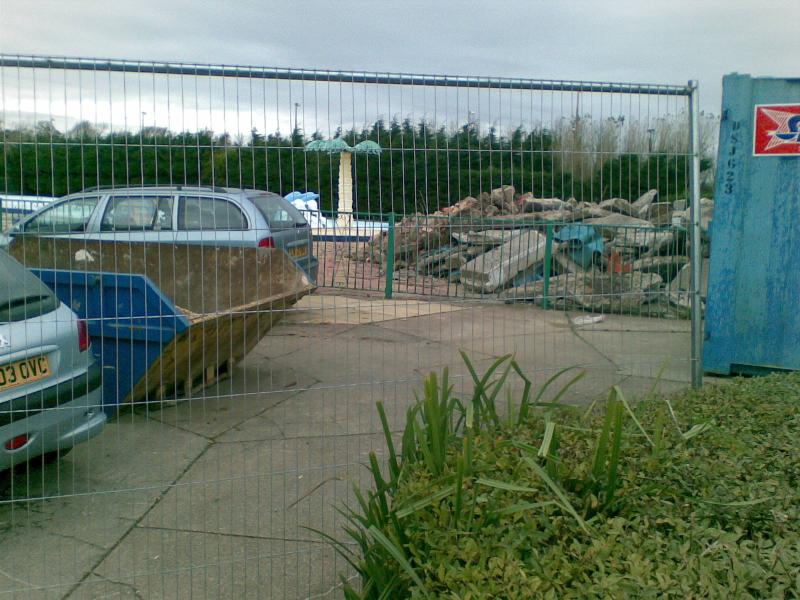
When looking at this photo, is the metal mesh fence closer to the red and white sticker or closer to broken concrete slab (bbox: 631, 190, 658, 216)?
broken concrete slab (bbox: 631, 190, 658, 216)

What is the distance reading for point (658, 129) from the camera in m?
5.45

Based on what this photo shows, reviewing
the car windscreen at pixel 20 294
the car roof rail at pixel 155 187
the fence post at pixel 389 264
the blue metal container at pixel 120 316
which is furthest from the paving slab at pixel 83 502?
the fence post at pixel 389 264

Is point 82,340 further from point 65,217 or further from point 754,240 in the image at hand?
point 754,240

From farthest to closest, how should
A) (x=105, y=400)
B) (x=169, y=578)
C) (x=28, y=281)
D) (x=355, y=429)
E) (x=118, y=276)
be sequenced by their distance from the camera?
(x=355, y=429), (x=105, y=400), (x=118, y=276), (x=28, y=281), (x=169, y=578)

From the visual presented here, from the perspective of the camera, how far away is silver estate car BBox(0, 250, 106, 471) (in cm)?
422

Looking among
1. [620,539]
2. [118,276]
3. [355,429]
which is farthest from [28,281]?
[620,539]

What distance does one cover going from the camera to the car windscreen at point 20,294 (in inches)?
173

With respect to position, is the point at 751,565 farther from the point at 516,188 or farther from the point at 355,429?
the point at 355,429

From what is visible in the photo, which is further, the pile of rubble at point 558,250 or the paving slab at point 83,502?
the pile of rubble at point 558,250

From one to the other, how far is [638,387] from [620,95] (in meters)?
1.97

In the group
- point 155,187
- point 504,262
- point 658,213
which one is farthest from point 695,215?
point 155,187

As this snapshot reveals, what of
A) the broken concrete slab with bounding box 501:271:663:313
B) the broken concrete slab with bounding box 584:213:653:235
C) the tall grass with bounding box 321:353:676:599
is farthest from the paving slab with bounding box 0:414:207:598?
the broken concrete slab with bounding box 584:213:653:235

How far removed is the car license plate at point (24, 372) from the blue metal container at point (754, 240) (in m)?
5.67

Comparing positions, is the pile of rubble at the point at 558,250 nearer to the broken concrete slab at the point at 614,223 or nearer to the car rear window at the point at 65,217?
the broken concrete slab at the point at 614,223
